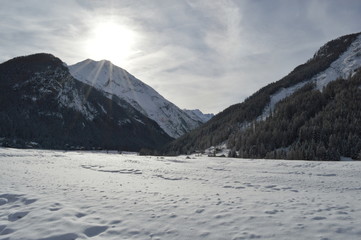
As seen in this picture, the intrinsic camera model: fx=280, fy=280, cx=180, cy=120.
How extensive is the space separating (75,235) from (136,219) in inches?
105

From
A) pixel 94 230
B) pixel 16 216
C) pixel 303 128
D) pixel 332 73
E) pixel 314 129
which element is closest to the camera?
pixel 94 230

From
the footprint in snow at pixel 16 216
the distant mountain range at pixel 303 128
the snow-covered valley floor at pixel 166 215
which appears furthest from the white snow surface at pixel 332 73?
the footprint in snow at pixel 16 216

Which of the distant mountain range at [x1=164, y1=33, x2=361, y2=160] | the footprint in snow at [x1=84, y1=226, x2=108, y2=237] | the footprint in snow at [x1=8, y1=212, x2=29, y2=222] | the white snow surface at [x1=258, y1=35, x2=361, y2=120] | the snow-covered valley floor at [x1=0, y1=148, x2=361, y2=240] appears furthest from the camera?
the white snow surface at [x1=258, y1=35, x2=361, y2=120]

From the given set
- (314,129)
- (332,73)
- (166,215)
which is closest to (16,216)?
(166,215)

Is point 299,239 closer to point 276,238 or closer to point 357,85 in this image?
point 276,238

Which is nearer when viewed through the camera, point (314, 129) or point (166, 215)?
point (166, 215)

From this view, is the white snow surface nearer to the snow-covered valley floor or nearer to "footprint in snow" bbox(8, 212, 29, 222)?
the snow-covered valley floor

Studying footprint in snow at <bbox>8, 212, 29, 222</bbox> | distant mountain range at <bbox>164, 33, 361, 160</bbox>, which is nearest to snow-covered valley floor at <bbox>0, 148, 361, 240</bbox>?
footprint in snow at <bbox>8, 212, 29, 222</bbox>

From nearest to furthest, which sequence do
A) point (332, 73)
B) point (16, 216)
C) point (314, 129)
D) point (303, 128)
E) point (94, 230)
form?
point (94, 230)
point (16, 216)
point (314, 129)
point (303, 128)
point (332, 73)

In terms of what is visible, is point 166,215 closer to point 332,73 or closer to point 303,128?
point 303,128

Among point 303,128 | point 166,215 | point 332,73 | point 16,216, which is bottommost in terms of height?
point 16,216

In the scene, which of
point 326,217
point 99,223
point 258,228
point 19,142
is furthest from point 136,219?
point 19,142

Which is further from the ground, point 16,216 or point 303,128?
point 303,128

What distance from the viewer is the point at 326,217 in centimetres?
1174
